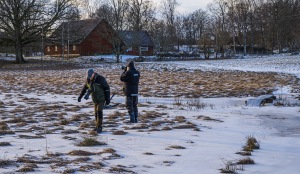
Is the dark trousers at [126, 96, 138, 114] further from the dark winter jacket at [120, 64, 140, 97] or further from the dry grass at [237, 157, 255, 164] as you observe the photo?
the dry grass at [237, 157, 255, 164]

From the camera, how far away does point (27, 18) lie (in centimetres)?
5250

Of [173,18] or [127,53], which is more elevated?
[173,18]

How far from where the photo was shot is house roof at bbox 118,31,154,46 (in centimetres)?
6450

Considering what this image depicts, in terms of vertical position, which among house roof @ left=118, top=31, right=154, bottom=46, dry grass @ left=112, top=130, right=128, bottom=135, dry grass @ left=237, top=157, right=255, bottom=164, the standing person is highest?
house roof @ left=118, top=31, right=154, bottom=46

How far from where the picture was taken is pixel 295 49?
8700 cm

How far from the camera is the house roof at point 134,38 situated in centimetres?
6450

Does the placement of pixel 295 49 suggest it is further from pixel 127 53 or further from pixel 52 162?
pixel 52 162

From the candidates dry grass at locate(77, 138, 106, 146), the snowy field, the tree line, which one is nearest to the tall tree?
the tree line

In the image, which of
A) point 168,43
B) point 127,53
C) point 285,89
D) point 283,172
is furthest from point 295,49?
point 283,172

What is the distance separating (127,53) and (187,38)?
4221cm

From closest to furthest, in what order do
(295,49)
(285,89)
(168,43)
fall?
(285,89)
(295,49)
(168,43)

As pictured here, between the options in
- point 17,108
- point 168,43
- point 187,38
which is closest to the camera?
point 17,108

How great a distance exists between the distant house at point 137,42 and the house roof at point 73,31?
524 cm

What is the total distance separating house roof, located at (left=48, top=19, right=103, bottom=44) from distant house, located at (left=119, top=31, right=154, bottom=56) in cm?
524
